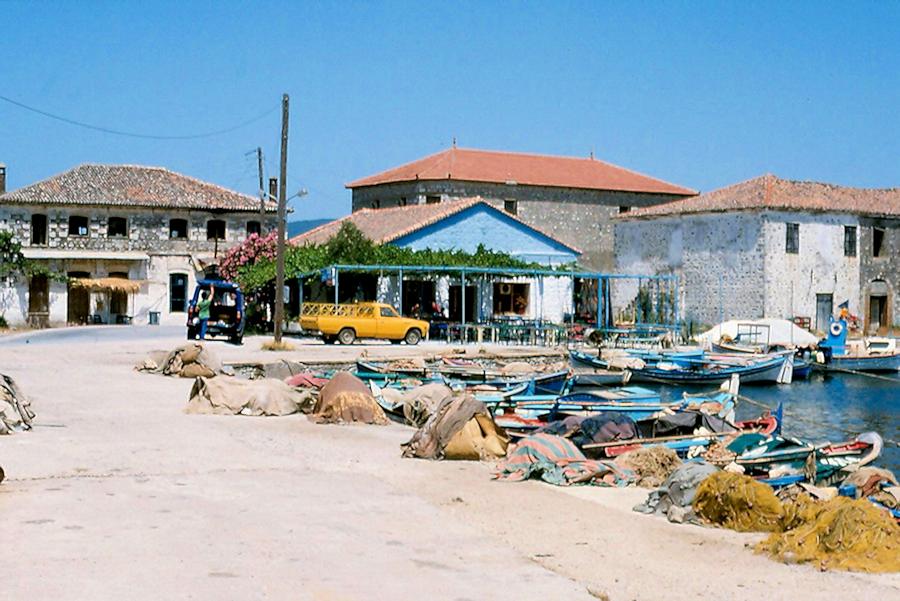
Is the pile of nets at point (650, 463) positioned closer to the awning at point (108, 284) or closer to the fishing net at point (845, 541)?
the fishing net at point (845, 541)

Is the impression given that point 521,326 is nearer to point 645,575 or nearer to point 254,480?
point 254,480

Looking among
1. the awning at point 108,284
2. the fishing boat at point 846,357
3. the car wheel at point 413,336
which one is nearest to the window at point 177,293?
the awning at point 108,284

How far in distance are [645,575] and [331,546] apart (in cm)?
269

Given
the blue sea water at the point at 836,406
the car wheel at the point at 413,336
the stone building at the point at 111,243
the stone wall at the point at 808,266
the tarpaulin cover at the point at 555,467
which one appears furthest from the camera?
the stone building at the point at 111,243

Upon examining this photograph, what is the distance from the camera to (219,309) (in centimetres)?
3859

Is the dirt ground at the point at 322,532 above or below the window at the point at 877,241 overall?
below

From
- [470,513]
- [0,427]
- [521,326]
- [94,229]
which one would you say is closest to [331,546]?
[470,513]

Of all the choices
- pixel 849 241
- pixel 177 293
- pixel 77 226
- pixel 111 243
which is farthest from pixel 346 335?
pixel 849 241

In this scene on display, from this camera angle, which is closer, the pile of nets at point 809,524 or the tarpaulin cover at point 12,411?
the pile of nets at point 809,524

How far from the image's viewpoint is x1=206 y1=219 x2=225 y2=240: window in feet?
176

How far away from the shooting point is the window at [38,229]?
51438 mm

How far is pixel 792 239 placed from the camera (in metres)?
49.9

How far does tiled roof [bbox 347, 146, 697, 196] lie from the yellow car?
73.0 ft

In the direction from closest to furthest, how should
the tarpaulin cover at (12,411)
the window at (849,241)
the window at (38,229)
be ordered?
the tarpaulin cover at (12,411) → the window at (38,229) → the window at (849,241)
